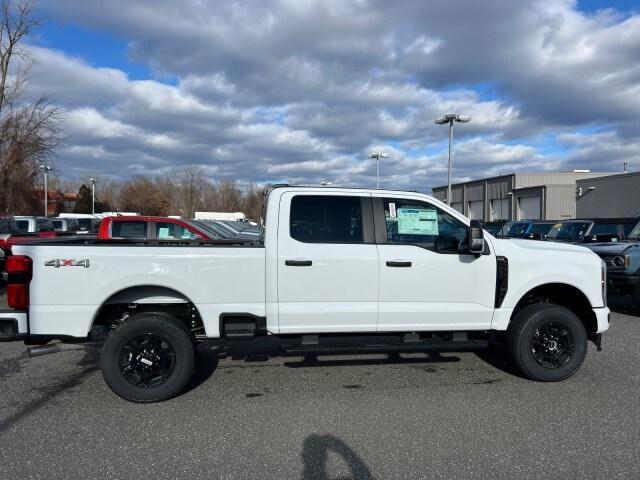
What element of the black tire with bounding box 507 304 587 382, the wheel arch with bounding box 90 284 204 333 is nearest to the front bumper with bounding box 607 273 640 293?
the black tire with bounding box 507 304 587 382

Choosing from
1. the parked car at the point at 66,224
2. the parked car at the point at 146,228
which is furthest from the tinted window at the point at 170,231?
the parked car at the point at 66,224

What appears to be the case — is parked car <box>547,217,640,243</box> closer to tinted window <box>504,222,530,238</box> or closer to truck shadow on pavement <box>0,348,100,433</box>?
tinted window <box>504,222,530,238</box>

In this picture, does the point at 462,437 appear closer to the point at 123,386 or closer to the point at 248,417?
the point at 248,417

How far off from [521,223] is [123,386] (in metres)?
22.9

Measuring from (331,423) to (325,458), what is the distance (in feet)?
2.03

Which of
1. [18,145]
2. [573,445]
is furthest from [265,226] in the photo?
[18,145]

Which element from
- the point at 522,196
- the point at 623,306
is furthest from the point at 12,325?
the point at 522,196

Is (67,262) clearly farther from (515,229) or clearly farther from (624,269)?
(515,229)

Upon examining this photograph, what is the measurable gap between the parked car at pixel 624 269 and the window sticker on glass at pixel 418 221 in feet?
19.8

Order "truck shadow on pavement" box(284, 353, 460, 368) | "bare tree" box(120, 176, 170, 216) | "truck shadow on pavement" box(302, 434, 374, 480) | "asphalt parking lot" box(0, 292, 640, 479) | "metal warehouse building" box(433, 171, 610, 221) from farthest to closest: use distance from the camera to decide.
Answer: "bare tree" box(120, 176, 170, 216) < "metal warehouse building" box(433, 171, 610, 221) < "truck shadow on pavement" box(284, 353, 460, 368) < "asphalt parking lot" box(0, 292, 640, 479) < "truck shadow on pavement" box(302, 434, 374, 480)

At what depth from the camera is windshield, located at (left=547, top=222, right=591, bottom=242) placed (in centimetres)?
1389

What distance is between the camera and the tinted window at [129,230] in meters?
12.0

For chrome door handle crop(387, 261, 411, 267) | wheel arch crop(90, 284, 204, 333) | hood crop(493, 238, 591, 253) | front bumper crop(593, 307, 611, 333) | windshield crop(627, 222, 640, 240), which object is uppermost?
windshield crop(627, 222, 640, 240)

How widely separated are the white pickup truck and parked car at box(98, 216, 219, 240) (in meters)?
7.12
